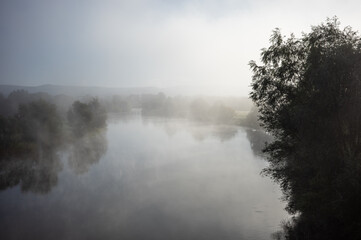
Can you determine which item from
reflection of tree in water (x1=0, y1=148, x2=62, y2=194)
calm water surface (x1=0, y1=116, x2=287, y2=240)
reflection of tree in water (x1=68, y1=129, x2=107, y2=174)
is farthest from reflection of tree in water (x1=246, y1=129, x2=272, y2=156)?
reflection of tree in water (x1=0, y1=148, x2=62, y2=194)

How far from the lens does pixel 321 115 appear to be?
47.0 ft

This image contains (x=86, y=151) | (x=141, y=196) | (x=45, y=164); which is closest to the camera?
(x=141, y=196)

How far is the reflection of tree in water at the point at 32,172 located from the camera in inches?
1391

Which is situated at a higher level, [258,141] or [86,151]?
[258,141]

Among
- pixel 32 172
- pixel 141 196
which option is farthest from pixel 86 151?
pixel 141 196

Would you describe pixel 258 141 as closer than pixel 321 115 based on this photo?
No

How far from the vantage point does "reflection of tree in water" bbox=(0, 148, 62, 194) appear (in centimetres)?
3534

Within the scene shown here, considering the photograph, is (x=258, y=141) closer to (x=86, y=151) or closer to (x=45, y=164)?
(x=86, y=151)

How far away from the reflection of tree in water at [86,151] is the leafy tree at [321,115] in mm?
37139

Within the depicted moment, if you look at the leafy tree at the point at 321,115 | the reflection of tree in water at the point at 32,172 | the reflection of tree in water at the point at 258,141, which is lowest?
the reflection of tree in water at the point at 32,172

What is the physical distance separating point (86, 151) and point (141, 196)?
32.1 m

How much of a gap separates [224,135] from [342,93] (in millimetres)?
61817

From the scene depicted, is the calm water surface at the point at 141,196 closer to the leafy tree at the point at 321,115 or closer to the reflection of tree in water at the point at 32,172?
the reflection of tree in water at the point at 32,172

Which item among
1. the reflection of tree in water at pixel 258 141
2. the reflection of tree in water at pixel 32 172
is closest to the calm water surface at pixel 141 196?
the reflection of tree in water at pixel 32 172
